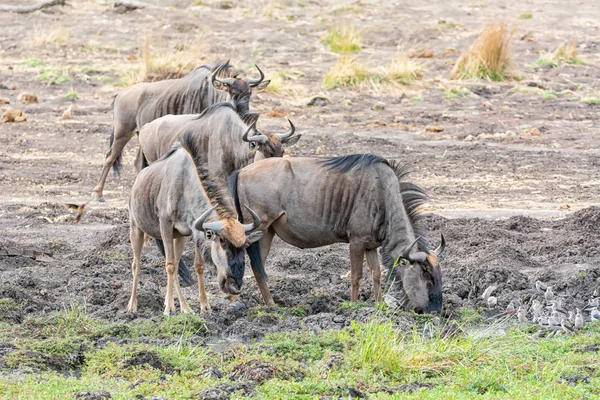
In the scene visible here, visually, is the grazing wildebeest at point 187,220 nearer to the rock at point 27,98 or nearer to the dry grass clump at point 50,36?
the rock at point 27,98

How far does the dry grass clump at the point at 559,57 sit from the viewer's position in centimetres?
2084

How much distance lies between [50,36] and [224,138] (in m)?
12.5

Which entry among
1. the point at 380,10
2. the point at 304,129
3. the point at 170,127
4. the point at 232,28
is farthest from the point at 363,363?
the point at 380,10

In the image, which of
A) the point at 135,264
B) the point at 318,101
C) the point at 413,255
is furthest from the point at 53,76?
the point at 413,255

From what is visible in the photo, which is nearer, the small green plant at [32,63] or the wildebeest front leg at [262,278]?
the wildebeest front leg at [262,278]

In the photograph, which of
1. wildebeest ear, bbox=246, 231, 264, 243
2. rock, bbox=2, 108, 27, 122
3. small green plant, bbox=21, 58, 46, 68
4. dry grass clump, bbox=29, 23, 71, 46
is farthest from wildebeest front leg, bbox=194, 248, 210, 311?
dry grass clump, bbox=29, 23, 71, 46

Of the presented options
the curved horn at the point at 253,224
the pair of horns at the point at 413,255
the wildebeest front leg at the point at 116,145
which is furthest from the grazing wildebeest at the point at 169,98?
the pair of horns at the point at 413,255

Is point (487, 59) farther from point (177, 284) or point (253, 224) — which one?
point (253, 224)

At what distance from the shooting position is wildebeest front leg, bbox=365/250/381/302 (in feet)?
27.9

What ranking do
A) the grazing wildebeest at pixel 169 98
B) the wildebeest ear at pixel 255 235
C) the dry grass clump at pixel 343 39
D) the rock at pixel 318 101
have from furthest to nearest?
the dry grass clump at pixel 343 39 < the rock at pixel 318 101 < the grazing wildebeest at pixel 169 98 < the wildebeest ear at pixel 255 235

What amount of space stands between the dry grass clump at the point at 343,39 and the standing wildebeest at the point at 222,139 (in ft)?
35.7

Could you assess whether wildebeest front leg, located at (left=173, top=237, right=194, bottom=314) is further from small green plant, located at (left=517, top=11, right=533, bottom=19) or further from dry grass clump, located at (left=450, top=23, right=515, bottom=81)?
small green plant, located at (left=517, top=11, right=533, bottom=19)

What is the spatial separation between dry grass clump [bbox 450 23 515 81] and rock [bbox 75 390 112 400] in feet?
47.2

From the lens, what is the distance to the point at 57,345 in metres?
6.92
